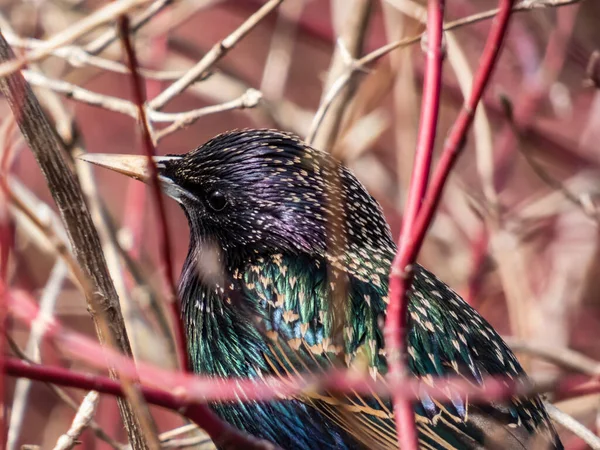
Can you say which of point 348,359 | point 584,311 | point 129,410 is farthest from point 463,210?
point 129,410

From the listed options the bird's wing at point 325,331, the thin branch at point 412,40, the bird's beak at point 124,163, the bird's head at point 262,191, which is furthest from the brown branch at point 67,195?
the bird's head at point 262,191

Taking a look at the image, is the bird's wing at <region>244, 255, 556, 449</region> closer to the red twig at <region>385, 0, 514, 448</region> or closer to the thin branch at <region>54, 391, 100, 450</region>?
the thin branch at <region>54, 391, 100, 450</region>

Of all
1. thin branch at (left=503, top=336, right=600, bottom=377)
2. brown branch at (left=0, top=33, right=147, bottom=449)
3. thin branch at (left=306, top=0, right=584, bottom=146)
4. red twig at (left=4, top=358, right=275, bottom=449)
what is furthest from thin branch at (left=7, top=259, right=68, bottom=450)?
thin branch at (left=503, top=336, right=600, bottom=377)

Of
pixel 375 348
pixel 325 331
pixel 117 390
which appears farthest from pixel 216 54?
pixel 117 390

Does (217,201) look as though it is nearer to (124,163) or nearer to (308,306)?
(124,163)

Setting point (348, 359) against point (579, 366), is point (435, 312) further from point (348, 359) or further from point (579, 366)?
point (579, 366)
